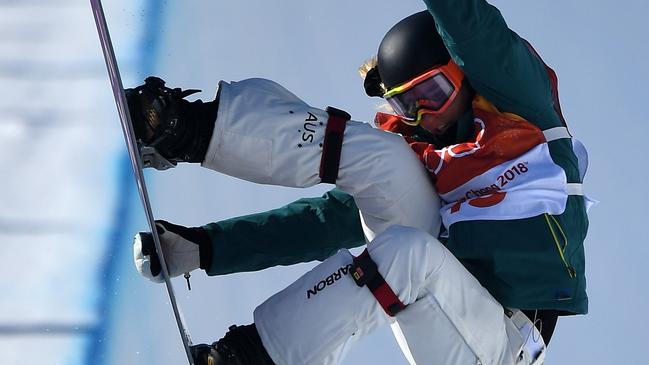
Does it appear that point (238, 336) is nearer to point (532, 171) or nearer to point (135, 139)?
point (135, 139)

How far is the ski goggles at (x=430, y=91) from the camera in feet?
7.16

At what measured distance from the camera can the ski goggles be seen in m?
2.18

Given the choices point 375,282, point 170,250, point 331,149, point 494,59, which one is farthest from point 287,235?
point 494,59

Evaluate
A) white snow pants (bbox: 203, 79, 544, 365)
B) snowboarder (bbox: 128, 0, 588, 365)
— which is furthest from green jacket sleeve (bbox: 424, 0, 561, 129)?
white snow pants (bbox: 203, 79, 544, 365)

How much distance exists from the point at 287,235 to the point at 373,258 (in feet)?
1.76

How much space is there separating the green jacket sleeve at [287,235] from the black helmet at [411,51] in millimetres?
379

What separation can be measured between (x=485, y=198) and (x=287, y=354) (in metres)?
0.54

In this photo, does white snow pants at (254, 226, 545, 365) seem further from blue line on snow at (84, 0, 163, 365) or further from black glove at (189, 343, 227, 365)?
blue line on snow at (84, 0, 163, 365)

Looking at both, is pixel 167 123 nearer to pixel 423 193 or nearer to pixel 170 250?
pixel 170 250

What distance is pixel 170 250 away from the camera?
2201 millimetres

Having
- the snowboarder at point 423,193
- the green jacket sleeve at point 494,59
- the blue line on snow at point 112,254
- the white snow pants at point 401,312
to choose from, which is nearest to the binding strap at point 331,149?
the snowboarder at point 423,193

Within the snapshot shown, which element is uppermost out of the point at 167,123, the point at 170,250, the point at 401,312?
the point at 167,123

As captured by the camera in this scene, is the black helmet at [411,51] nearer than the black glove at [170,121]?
No

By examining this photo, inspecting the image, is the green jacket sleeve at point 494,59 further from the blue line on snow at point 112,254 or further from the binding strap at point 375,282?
the blue line on snow at point 112,254
